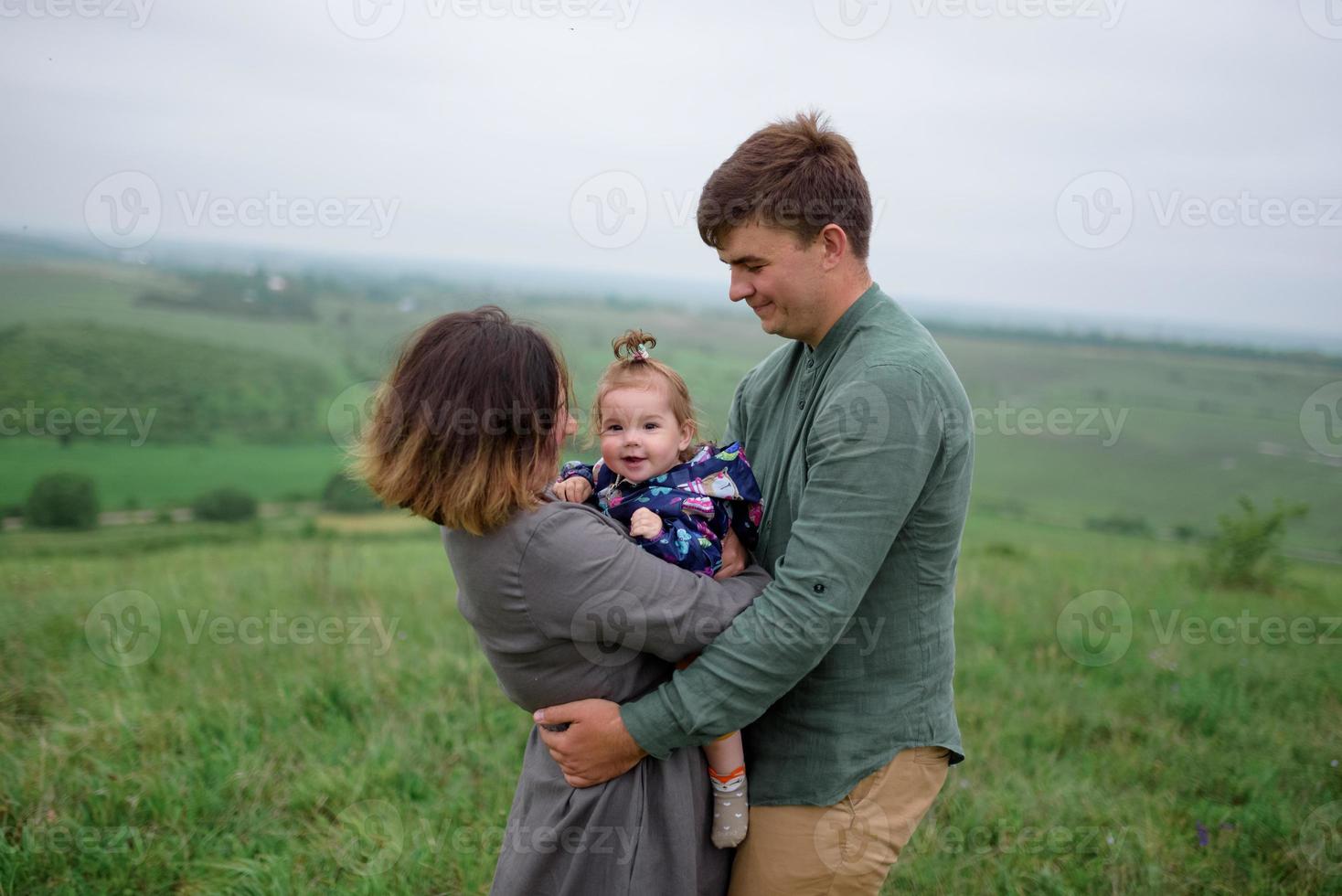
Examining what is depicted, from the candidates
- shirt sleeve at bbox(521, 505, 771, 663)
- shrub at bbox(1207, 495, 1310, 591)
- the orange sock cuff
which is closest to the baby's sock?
the orange sock cuff

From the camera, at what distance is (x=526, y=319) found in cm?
209

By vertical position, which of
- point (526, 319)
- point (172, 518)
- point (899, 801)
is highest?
point (526, 319)

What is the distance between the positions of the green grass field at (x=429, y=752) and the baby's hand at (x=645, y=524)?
75.2 inches

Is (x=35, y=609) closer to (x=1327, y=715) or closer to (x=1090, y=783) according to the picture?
(x=1090, y=783)

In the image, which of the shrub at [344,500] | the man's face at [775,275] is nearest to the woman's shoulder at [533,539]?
the man's face at [775,275]

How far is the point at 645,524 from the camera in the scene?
7.18 ft

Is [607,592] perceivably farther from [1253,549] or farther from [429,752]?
[1253,549]

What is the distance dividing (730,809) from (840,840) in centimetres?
28

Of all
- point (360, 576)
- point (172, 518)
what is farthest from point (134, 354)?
point (360, 576)

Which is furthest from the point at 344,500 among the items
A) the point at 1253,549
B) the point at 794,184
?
the point at 794,184

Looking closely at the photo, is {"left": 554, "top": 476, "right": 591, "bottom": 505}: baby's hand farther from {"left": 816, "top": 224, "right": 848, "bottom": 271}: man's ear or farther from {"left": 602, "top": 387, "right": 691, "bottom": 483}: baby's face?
{"left": 816, "top": 224, "right": 848, "bottom": 271}: man's ear

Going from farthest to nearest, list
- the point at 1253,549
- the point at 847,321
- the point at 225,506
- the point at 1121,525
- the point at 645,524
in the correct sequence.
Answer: the point at 1121,525
the point at 225,506
the point at 1253,549
the point at 847,321
the point at 645,524

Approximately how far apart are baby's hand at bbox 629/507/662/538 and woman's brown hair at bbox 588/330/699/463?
1.02 ft

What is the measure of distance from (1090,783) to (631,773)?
2.92 meters
